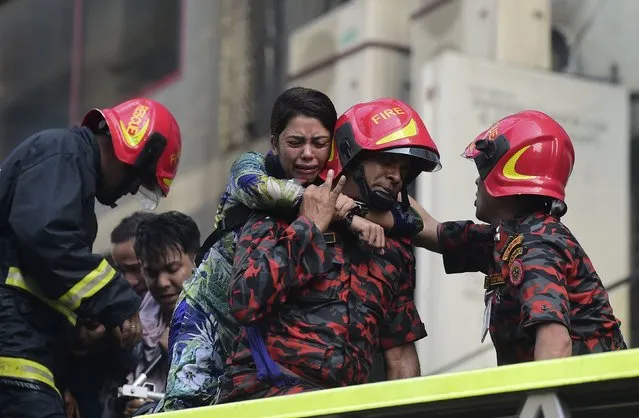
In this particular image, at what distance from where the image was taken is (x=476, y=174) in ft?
30.5

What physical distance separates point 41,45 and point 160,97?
74.6 inches

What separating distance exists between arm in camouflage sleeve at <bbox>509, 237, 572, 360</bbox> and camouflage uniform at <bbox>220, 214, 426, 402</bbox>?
464mm

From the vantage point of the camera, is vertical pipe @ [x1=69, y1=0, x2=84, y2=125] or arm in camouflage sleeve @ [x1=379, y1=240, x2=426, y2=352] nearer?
arm in camouflage sleeve @ [x1=379, y1=240, x2=426, y2=352]

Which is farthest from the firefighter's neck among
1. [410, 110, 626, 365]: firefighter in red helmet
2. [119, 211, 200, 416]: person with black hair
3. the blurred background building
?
the blurred background building

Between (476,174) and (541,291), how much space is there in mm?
5408

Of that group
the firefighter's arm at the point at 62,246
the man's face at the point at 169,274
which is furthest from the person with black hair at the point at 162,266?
the firefighter's arm at the point at 62,246

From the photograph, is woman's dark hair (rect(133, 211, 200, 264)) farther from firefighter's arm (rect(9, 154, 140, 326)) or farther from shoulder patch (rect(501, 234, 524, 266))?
shoulder patch (rect(501, 234, 524, 266))

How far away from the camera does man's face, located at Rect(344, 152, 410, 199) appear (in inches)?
Answer: 172

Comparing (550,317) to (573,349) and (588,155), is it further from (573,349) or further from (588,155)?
(588,155)

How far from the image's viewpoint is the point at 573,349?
13.3 feet

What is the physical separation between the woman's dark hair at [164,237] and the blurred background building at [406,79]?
3.50 m

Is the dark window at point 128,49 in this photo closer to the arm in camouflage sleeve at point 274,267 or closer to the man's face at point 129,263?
the man's face at point 129,263

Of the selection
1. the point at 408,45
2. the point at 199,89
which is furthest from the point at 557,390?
the point at 199,89

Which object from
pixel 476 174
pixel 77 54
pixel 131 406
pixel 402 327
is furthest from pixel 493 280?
pixel 77 54
